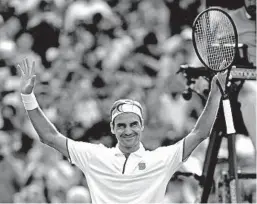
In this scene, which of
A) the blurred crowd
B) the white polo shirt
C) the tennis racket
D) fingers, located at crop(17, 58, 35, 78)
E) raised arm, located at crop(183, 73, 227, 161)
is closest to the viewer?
the white polo shirt

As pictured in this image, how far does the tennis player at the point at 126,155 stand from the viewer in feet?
11.0

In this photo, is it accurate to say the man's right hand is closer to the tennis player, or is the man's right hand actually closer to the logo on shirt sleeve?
the tennis player

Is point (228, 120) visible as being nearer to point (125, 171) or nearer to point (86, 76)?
point (125, 171)

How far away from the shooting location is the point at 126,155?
11.3 ft

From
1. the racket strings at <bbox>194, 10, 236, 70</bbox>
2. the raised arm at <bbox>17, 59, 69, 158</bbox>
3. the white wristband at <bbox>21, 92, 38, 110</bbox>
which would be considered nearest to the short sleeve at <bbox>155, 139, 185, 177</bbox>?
the raised arm at <bbox>17, 59, 69, 158</bbox>

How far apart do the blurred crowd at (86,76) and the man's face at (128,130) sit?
4034 millimetres

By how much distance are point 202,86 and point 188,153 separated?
5.31 ft

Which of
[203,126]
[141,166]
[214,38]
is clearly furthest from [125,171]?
[214,38]

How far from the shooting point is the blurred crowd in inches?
302

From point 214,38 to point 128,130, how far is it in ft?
3.49

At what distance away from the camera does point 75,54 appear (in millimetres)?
8070

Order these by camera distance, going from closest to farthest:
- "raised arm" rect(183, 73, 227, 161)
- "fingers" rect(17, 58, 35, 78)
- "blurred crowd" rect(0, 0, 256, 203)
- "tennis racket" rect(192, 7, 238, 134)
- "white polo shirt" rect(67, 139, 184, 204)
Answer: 1. "white polo shirt" rect(67, 139, 184, 204)
2. "raised arm" rect(183, 73, 227, 161)
3. "fingers" rect(17, 58, 35, 78)
4. "tennis racket" rect(192, 7, 238, 134)
5. "blurred crowd" rect(0, 0, 256, 203)

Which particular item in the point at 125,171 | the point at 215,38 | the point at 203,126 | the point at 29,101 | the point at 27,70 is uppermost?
the point at 215,38

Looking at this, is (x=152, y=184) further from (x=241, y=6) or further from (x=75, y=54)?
(x=75, y=54)
